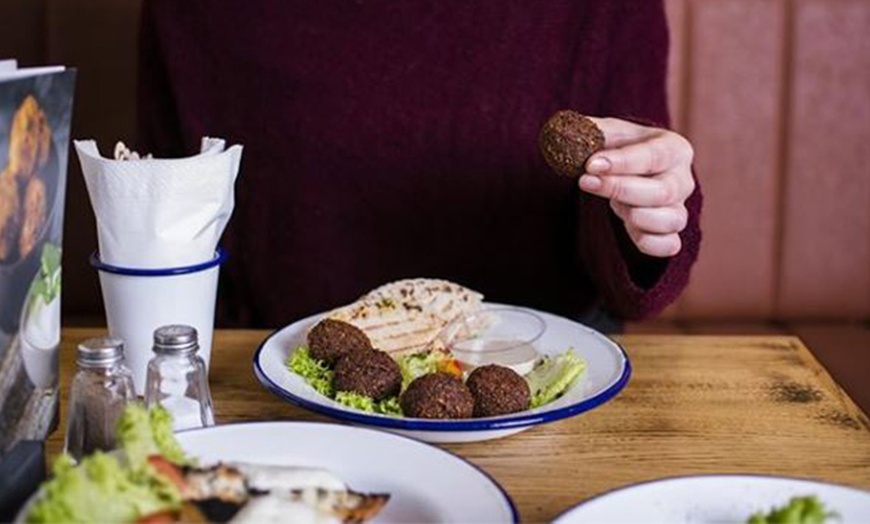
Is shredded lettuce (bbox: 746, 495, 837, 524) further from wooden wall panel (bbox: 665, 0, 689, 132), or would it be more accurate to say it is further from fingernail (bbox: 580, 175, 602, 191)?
wooden wall panel (bbox: 665, 0, 689, 132)

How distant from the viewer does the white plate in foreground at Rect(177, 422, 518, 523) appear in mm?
775

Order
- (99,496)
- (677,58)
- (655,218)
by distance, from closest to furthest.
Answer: (99,496)
(655,218)
(677,58)

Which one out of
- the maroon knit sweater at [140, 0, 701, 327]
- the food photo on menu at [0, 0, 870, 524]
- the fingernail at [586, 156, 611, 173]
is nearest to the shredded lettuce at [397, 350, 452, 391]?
the food photo on menu at [0, 0, 870, 524]

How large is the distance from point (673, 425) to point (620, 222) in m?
0.31

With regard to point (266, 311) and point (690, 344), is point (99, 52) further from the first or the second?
point (690, 344)

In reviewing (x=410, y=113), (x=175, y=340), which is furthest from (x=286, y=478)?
(x=410, y=113)

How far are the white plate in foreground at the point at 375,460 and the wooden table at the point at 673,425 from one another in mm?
74

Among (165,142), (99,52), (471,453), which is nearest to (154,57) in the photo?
(165,142)

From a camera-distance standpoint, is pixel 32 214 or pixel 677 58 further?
pixel 677 58

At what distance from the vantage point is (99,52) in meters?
2.10

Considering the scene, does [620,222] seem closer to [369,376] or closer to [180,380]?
[369,376]

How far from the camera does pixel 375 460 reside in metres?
0.84

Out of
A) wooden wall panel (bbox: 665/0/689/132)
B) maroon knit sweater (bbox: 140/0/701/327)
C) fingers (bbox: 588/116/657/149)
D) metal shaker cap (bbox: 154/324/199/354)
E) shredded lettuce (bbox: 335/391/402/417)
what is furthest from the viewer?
wooden wall panel (bbox: 665/0/689/132)

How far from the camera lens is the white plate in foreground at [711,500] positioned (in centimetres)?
76
